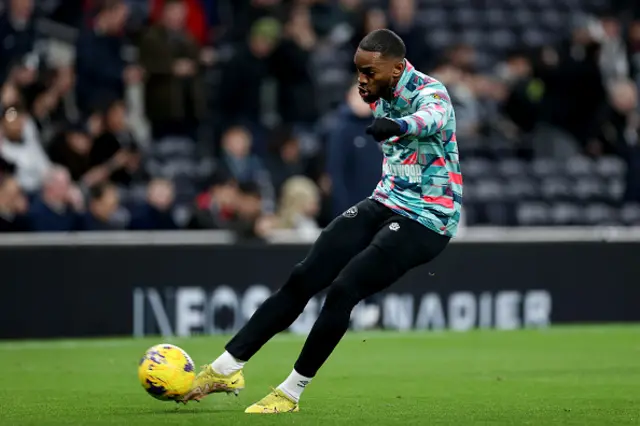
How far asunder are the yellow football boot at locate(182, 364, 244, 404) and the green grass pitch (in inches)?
4.8

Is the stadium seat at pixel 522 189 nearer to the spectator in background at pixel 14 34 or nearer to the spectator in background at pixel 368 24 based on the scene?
the spectator in background at pixel 368 24

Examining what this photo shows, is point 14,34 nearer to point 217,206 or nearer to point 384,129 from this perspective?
point 217,206

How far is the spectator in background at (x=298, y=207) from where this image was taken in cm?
1516

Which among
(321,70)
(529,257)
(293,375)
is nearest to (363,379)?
(293,375)

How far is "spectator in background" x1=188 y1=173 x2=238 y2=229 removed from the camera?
49.9ft

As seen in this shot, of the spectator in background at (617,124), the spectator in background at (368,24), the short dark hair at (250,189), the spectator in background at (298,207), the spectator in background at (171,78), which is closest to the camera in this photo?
the short dark hair at (250,189)

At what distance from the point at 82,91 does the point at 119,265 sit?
3553 millimetres

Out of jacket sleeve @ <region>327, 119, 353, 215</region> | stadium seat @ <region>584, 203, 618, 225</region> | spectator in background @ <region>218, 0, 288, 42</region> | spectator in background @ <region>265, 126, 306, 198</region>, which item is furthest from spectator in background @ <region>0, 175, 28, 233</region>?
stadium seat @ <region>584, 203, 618, 225</region>

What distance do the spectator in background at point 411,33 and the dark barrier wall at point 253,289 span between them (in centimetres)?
361

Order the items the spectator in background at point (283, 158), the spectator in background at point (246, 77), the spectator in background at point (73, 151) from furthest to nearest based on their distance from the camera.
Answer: the spectator in background at point (246, 77)
the spectator in background at point (283, 158)
the spectator in background at point (73, 151)

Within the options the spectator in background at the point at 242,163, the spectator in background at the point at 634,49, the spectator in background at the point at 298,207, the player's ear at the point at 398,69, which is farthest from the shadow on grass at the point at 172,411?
the spectator in background at the point at 634,49

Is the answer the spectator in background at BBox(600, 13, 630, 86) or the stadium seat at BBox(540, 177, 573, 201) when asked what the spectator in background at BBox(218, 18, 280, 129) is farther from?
the spectator in background at BBox(600, 13, 630, 86)

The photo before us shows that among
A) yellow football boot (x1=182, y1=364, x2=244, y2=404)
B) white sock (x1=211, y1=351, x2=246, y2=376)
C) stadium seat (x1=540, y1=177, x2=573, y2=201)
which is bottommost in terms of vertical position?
stadium seat (x1=540, y1=177, x2=573, y2=201)

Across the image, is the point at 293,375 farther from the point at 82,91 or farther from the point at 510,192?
the point at 510,192
